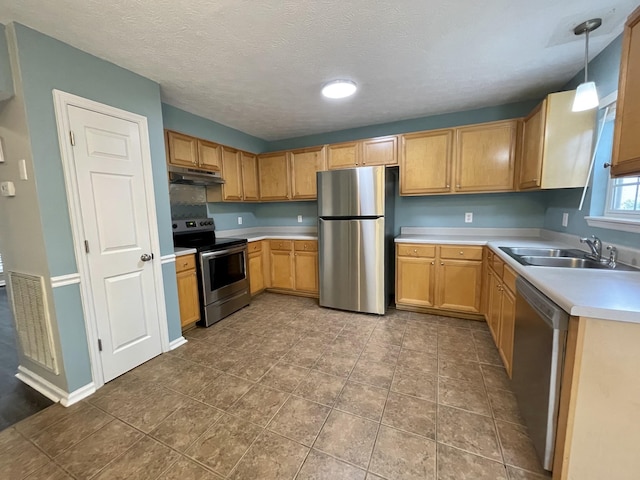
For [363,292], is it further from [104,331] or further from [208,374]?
[104,331]

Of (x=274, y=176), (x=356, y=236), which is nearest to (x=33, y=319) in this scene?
(x=356, y=236)

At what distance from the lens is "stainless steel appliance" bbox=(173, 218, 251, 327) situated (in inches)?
113

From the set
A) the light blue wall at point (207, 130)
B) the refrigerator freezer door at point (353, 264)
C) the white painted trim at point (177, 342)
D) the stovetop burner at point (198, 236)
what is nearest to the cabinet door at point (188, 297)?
the white painted trim at point (177, 342)

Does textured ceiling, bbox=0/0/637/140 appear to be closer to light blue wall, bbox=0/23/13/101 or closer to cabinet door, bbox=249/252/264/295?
light blue wall, bbox=0/23/13/101

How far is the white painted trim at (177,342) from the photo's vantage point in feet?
8.08

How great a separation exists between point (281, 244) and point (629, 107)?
3395 millimetres

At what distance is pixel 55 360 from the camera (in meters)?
1.81

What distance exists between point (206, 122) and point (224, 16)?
2.00m

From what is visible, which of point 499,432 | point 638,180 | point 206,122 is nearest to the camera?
point 499,432

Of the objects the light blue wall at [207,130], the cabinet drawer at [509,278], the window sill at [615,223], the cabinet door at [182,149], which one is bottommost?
the cabinet drawer at [509,278]

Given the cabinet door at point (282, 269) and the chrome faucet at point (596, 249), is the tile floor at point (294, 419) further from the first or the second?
the cabinet door at point (282, 269)

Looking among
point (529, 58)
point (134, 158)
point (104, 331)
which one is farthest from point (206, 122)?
point (529, 58)

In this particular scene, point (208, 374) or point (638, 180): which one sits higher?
point (638, 180)

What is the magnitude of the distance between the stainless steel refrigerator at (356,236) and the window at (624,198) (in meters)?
1.78
